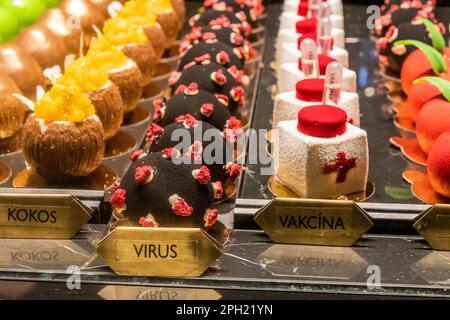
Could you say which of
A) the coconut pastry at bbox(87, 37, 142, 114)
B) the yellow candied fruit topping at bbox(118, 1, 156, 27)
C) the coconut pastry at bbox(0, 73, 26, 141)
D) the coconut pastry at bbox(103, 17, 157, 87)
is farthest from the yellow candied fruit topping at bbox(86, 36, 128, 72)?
the yellow candied fruit topping at bbox(118, 1, 156, 27)

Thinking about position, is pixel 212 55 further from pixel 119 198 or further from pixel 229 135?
pixel 119 198

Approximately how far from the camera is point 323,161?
5.80ft

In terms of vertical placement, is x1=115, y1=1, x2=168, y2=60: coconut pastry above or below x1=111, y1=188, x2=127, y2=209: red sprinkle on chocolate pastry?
above

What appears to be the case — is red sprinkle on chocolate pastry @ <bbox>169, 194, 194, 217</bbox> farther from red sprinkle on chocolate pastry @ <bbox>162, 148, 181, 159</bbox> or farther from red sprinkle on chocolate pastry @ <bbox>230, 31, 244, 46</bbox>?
red sprinkle on chocolate pastry @ <bbox>230, 31, 244, 46</bbox>

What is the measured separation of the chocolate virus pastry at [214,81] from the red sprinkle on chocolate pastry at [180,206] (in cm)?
55

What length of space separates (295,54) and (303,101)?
40 cm

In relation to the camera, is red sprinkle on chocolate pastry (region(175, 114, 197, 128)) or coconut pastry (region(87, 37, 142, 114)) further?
coconut pastry (region(87, 37, 142, 114))

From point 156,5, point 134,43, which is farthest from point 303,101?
point 156,5

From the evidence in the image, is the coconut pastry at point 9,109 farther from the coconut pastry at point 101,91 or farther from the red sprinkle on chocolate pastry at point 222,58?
the red sprinkle on chocolate pastry at point 222,58

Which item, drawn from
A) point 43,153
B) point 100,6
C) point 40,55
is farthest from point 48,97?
point 100,6

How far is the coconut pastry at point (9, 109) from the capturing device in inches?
80.5

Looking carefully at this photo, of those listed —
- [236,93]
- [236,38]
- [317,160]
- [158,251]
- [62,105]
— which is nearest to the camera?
[158,251]

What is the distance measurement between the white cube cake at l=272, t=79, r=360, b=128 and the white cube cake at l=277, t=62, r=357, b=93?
10cm

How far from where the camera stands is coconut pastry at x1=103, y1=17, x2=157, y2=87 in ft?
7.95
